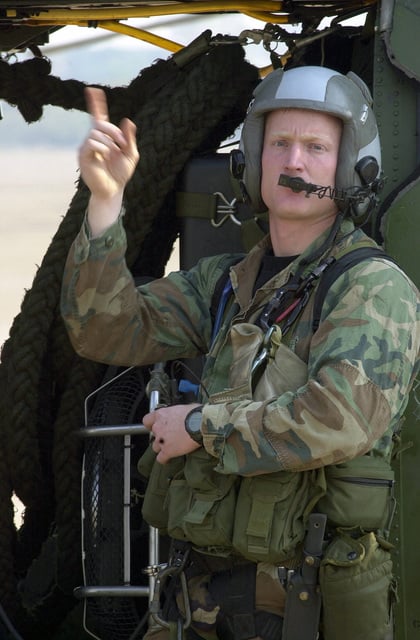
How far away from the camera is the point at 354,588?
10.6 feet

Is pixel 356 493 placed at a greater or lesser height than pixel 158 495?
greater

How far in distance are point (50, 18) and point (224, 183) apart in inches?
28.9

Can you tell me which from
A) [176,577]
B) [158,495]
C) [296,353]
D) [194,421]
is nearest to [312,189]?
[296,353]

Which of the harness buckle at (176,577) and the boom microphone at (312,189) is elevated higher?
the boom microphone at (312,189)

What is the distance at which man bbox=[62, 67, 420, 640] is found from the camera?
3180 millimetres

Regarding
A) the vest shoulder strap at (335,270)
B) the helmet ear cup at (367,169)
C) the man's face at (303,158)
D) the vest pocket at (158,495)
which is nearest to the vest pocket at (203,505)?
the vest pocket at (158,495)

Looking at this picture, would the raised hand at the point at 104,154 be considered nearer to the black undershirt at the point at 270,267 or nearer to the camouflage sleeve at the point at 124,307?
the camouflage sleeve at the point at 124,307

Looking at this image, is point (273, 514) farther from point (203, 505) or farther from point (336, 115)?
point (336, 115)

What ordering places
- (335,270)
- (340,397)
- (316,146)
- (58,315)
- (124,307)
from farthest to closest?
(58,315) < (124,307) < (316,146) < (335,270) < (340,397)

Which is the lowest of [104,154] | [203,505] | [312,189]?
[203,505]

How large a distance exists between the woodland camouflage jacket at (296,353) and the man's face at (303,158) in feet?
0.31

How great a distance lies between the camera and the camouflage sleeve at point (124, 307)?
3.45 meters

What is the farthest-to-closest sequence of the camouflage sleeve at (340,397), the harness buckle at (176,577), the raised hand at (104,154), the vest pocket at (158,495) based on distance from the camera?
1. the vest pocket at (158,495)
2. the harness buckle at (176,577)
3. the raised hand at (104,154)
4. the camouflage sleeve at (340,397)

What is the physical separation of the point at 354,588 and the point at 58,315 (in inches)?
62.8
